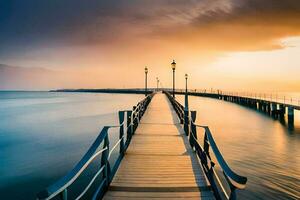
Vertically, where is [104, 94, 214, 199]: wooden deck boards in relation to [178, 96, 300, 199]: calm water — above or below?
above

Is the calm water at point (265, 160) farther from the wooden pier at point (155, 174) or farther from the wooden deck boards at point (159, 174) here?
the wooden pier at point (155, 174)

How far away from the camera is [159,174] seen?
6398mm

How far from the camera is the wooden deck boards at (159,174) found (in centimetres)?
529

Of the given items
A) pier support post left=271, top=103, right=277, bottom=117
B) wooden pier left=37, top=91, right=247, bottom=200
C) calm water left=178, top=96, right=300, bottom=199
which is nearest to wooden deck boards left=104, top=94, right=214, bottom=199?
wooden pier left=37, top=91, right=247, bottom=200

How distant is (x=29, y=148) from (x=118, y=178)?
56.6ft

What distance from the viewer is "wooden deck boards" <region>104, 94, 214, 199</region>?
17.4ft

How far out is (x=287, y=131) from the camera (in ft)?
86.4

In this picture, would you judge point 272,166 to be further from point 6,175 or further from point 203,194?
point 6,175

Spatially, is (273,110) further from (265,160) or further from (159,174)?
(159,174)

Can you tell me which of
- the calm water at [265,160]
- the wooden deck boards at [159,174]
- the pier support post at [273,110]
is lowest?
the calm water at [265,160]

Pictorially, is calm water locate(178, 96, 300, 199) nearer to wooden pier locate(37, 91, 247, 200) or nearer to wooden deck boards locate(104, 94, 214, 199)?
wooden deck boards locate(104, 94, 214, 199)

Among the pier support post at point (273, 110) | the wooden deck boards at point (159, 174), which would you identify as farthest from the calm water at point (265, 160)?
the pier support post at point (273, 110)

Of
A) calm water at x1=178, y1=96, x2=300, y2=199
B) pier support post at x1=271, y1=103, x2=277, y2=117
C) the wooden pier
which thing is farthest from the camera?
pier support post at x1=271, y1=103, x2=277, y2=117

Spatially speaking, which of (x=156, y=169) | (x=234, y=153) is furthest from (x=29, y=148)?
(x=156, y=169)
